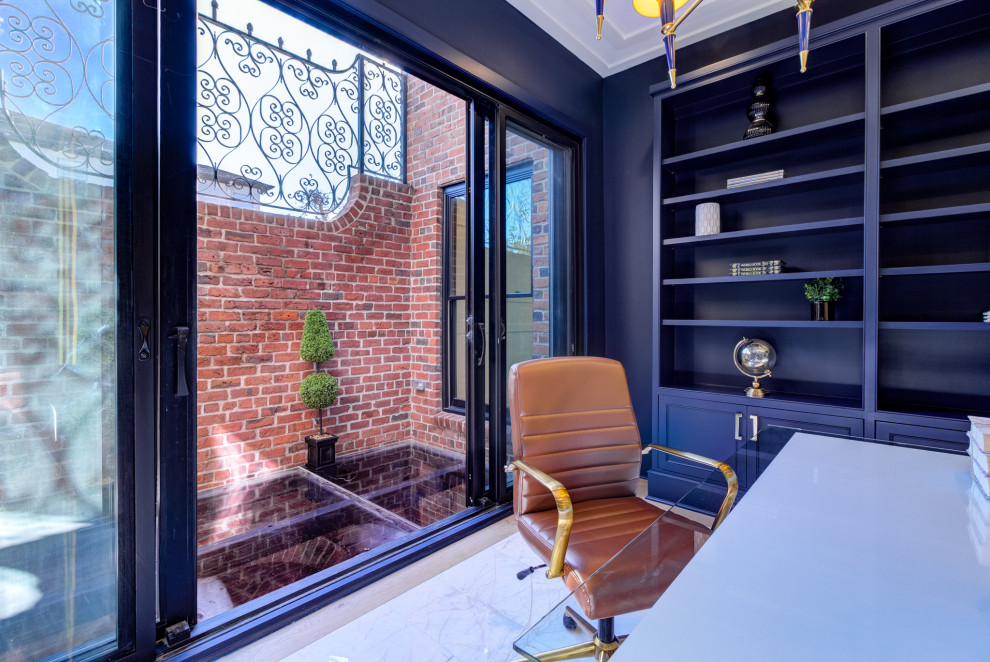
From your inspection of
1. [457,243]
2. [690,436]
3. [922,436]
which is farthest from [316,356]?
[922,436]

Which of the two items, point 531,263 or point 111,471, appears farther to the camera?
point 531,263

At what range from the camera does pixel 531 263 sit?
123 inches

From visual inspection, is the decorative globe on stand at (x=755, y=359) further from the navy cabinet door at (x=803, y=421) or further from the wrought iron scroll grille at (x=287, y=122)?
the wrought iron scroll grille at (x=287, y=122)

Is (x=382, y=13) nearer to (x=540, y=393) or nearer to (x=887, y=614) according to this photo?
(x=540, y=393)

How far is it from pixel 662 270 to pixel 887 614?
99.2 inches

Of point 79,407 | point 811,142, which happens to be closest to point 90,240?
point 79,407

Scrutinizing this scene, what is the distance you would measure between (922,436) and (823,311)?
0.74 meters

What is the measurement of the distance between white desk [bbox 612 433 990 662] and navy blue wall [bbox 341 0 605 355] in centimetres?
230

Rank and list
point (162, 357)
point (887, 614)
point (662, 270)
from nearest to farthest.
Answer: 1. point (887, 614)
2. point (162, 357)
3. point (662, 270)

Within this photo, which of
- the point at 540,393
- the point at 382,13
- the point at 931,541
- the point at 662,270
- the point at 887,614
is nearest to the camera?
the point at 887,614

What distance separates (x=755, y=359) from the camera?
9.21 feet

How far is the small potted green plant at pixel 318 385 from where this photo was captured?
11.9 ft

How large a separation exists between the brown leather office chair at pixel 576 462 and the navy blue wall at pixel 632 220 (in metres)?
1.63

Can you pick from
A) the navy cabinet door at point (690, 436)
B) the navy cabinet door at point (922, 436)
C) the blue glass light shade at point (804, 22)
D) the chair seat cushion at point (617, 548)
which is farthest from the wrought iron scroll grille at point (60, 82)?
the navy cabinet door at point (922, 436)
